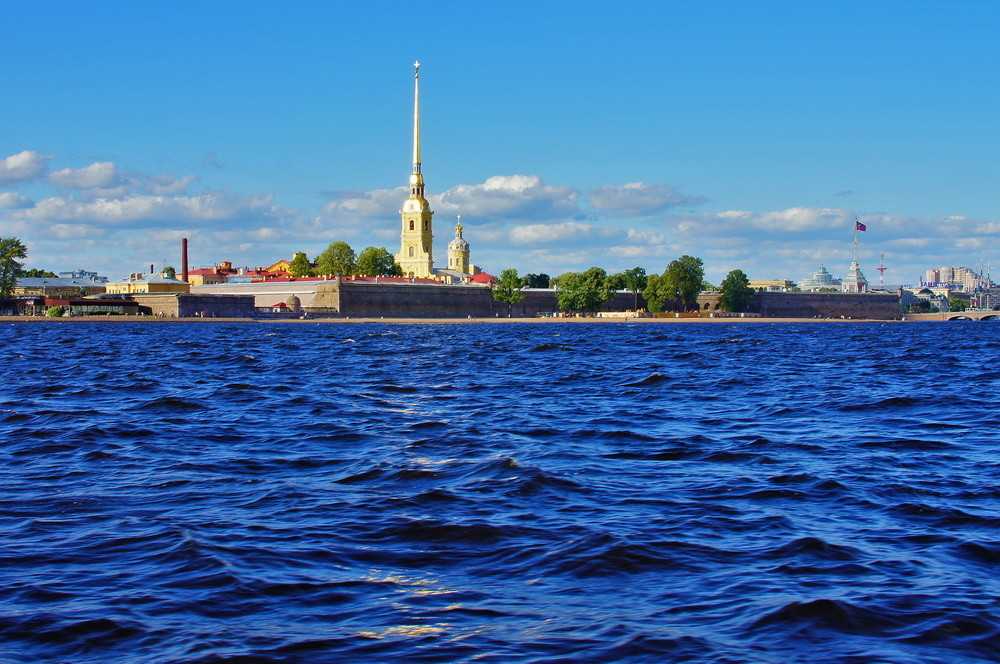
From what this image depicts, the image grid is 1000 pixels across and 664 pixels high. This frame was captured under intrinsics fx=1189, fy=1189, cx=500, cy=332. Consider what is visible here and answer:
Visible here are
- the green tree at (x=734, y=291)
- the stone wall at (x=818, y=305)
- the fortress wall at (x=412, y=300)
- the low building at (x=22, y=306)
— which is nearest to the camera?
the low building at (x=22, y=306)

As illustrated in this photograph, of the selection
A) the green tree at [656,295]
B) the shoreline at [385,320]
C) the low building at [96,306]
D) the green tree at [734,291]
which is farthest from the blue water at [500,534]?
the green tree at [734,291]

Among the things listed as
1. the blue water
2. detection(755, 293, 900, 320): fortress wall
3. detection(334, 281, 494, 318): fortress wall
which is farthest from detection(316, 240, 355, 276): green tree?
the blue water

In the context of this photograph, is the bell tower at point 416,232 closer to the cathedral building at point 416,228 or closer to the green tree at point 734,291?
the cathedral building at point 416,228

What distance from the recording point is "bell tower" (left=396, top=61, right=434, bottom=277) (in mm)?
155250

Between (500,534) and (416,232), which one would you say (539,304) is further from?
(500,534)

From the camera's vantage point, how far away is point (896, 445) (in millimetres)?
14375

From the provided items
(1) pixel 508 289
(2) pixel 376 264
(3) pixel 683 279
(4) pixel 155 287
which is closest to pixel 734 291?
(3) pixel 683 279

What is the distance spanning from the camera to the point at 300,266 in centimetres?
15350

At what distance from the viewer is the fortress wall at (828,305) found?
169 metres

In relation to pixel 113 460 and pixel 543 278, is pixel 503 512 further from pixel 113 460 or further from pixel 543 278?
pixel 543 278

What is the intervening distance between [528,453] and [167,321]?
9951 centimetres

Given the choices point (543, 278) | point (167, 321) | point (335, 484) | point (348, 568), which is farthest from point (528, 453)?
point (543, 278)

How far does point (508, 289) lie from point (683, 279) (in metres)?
24.7

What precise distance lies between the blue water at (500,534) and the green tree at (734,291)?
5549 inches
